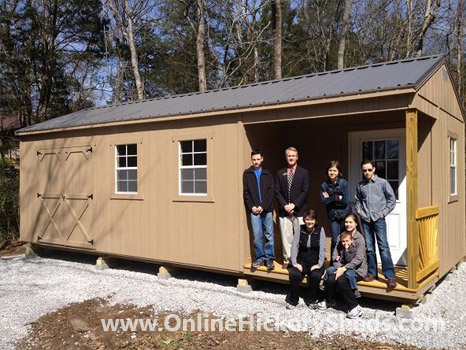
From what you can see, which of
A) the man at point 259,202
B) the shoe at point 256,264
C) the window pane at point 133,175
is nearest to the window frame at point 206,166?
the man at point 259,202

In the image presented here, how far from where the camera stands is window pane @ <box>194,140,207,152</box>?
7.01 metres

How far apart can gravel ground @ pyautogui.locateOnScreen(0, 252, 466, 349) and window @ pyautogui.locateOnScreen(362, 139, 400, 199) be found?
175 centimetres

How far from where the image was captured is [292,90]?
6.58 m

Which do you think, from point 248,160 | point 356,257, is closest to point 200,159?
point 248,160

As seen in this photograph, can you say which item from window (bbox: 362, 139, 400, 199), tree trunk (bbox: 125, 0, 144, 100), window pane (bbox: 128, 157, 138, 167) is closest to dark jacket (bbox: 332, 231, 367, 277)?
window (bbox: 362, 139, 400, 199)

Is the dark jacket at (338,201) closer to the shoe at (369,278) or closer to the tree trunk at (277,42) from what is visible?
the shoe at (369,278)

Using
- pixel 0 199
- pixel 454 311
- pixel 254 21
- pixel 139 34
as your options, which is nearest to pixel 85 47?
pixel 139 34

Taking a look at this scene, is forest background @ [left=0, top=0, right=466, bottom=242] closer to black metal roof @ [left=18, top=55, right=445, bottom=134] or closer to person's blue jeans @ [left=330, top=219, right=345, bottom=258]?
black metal roof @ [left=18, top=55, right=445, bottom=134]

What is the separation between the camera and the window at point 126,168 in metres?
7.95

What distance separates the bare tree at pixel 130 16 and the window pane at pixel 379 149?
43.2ft

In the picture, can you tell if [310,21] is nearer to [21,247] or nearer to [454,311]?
[21,247]

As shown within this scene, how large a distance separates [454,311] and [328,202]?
201 cm

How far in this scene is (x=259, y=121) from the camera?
6.30 m

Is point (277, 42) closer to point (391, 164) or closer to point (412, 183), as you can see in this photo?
A: point (391, 164)
